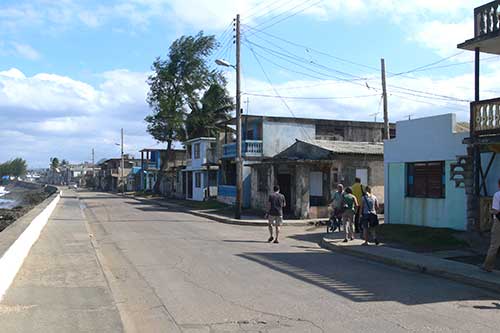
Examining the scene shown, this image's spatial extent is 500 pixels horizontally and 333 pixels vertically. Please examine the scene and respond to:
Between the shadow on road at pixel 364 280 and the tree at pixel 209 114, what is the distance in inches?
1800

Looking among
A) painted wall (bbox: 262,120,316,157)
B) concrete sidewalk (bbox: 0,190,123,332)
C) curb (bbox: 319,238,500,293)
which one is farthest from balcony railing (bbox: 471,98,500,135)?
painted wall (bbox: 262,120,316,157)

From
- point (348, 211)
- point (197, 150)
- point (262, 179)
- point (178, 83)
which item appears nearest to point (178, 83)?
point (178, 83)

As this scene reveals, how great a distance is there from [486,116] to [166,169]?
5302 cm

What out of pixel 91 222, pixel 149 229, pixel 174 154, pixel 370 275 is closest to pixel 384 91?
pixel 149 229

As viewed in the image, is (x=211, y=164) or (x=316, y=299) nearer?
(x=316, y=299)

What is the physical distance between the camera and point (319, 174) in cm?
2814

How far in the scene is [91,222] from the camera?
24.8 meters

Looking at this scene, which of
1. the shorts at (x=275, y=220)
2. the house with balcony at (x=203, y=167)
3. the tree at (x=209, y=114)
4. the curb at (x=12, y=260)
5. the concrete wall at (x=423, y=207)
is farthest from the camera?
the tree at (x=209, y=114)

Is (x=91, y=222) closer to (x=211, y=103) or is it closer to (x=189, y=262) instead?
(x=189, y=262)

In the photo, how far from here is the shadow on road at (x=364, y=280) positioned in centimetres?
887

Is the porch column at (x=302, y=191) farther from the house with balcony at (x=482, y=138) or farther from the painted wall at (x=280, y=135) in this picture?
the house with balcony at (x=482, y=138)

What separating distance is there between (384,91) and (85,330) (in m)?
24.2

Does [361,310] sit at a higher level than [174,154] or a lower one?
lower

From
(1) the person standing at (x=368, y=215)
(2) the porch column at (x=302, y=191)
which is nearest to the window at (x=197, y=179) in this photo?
(2) the porch column at (x=302, y=191)
